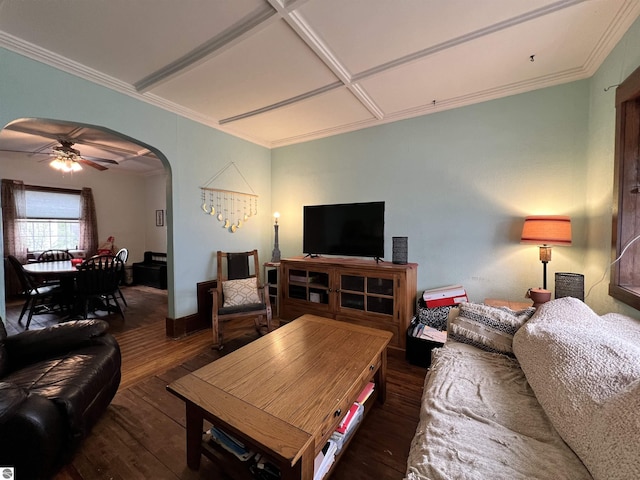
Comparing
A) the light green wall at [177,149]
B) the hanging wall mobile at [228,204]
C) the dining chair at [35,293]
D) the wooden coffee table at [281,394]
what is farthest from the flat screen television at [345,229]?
the dining chair at [35,293]

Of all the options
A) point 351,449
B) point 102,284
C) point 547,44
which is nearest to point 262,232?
point 102,284

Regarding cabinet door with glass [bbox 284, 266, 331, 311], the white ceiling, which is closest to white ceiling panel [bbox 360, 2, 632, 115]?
the white ceiling

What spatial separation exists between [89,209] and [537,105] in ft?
23.0

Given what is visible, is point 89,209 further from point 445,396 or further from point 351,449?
point 445,396

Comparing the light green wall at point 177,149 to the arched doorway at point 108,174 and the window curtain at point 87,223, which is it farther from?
the window curtain at point 87,223

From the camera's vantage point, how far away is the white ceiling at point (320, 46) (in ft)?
4.63

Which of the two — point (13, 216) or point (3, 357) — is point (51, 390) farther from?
point (13, 216)

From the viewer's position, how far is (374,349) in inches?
59.1

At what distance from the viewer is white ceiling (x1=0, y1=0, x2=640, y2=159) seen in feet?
4.63

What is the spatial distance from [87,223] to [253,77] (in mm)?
5040

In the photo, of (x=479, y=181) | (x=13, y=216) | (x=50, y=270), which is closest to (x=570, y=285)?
(x=479, y=181)

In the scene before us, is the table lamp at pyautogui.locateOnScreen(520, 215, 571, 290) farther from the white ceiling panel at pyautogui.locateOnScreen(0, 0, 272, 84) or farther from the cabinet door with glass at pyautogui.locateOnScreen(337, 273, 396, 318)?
the white ceiling panel at pyautogui.locateOnScreen(0, 0, 272, 84)

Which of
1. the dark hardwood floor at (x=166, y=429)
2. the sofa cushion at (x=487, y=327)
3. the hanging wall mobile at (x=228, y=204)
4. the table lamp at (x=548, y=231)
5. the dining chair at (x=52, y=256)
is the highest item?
the hanging wall mobile at (x=228, y=204)

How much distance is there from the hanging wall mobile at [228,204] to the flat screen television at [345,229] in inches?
35.1
